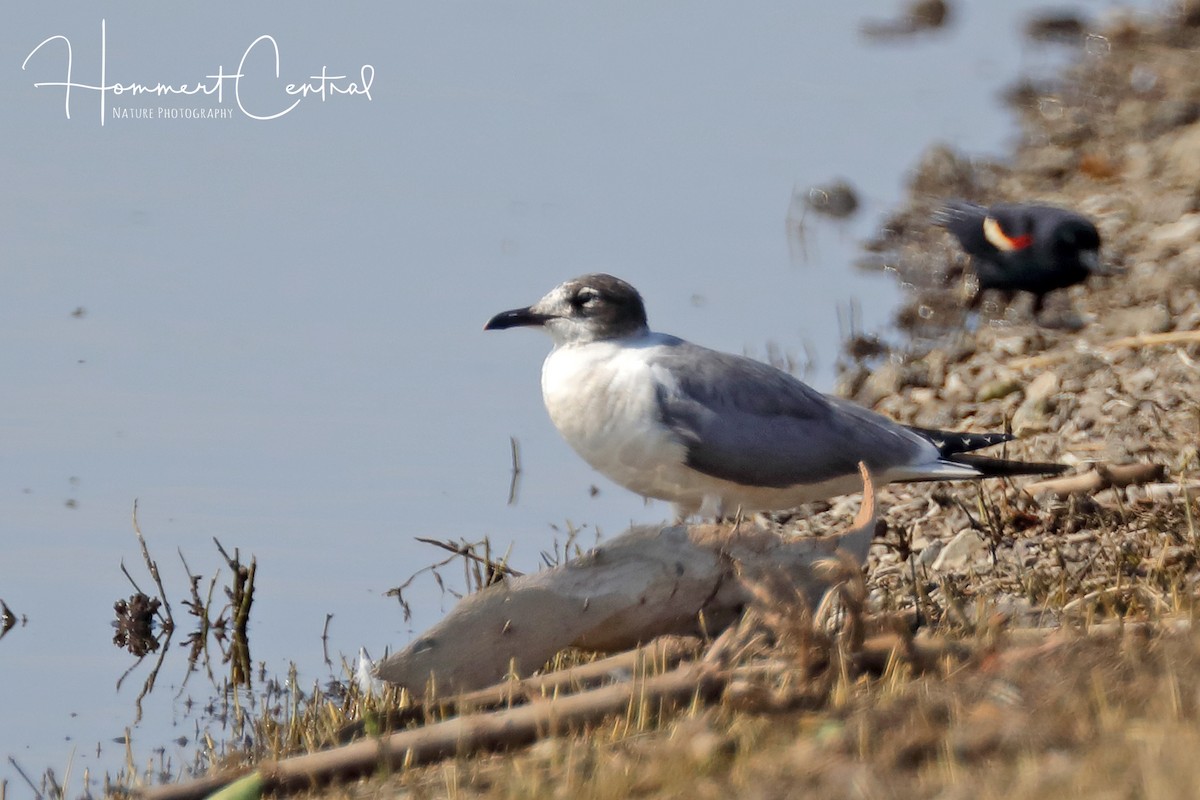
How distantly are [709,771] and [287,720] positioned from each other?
87.5 inches

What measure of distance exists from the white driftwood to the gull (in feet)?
2.23

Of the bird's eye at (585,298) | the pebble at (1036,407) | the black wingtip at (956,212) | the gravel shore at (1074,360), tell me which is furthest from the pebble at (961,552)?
the black wingtip at (956,212)

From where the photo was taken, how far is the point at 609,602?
506 cm

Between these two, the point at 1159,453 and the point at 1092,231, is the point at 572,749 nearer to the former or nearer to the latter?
the point at 1159,453

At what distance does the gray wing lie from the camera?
5.89 metres

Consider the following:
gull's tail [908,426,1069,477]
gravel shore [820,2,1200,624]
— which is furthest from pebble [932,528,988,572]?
gull's tail [908,426,1069,477]

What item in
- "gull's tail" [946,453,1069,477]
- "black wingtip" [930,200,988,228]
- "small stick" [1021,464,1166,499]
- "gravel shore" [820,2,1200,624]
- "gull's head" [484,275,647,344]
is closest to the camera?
"gravel shore" [820,2,1200,624]

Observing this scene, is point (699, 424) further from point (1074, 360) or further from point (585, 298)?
point (1074, 360)

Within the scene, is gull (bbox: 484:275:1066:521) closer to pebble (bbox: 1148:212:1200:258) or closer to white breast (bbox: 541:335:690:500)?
white breast (bbox: 541:335:690:500)

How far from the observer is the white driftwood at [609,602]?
4965 mm

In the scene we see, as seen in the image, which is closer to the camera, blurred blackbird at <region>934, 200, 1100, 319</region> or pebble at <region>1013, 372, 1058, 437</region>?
pebble at <region>1013, 372, 1058, 437</region>

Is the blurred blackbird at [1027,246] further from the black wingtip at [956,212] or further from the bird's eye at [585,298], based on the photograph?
the bird's eye at [585,298]

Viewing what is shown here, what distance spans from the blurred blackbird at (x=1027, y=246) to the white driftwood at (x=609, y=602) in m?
5.15

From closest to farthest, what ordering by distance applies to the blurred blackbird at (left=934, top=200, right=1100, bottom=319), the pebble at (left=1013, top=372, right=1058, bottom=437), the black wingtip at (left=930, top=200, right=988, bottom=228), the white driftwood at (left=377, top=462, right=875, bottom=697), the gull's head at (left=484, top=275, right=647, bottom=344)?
the white driftwood at (left=377, top=462, right=875, bottom=697)
the gull's head at (left=484, top=275, right=647, bottom=344)
the pebble at (left=1013, top=372, right=1058, bottom=437)
the blurred blackbird at (left=934, top=200, right=1100, bottom=319)
the black wingtip at (left=930, top=200, right=988, bottom=228)
